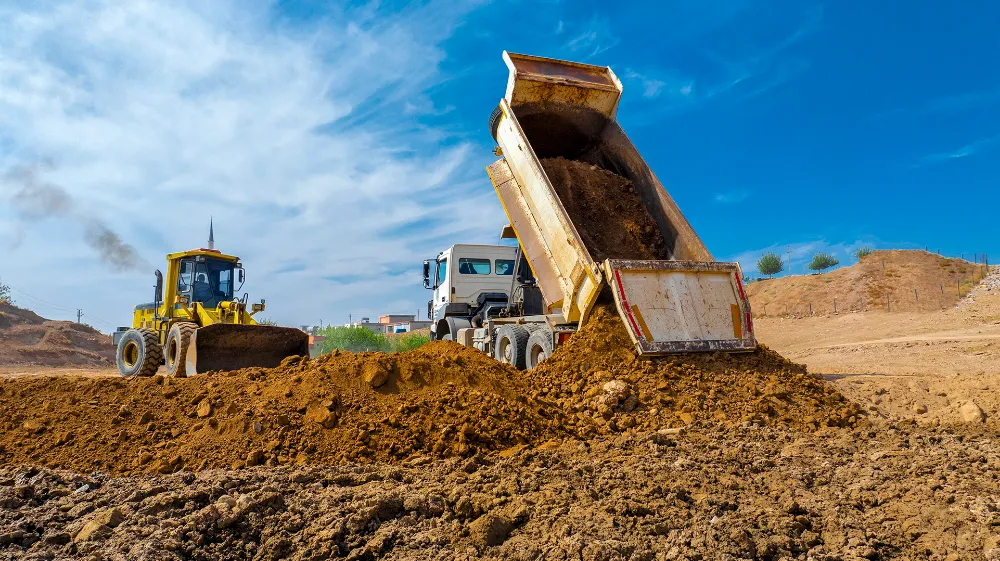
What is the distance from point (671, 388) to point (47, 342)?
31.7 m

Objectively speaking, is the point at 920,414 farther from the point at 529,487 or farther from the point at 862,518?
the point at 529,487

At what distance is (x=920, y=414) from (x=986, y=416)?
61 cm

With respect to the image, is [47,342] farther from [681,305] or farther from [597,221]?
[681,305]

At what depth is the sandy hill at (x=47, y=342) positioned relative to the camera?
25.3m

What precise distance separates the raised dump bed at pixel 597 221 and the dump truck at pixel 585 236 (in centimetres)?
2

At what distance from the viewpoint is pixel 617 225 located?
8336 millimetres

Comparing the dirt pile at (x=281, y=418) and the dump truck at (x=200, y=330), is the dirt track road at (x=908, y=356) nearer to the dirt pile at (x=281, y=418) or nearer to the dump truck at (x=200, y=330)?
the dirt pile at (x=281, y=418)

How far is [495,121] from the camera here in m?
9.28

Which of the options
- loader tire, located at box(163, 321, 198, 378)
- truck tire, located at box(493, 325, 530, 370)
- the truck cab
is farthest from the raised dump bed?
loader tire, located at box(163, 321, 198, 378)

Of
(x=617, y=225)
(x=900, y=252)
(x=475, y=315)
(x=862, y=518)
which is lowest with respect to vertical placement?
(x=862, y=518)

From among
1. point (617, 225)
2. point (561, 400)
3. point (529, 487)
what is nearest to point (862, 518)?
point (529, 487)

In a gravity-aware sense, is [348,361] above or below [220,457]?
above

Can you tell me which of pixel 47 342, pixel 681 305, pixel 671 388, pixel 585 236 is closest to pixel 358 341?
pixel 47 342

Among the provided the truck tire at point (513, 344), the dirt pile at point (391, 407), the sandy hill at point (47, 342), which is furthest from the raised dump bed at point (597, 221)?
the sandy hill at point (47, 342)
